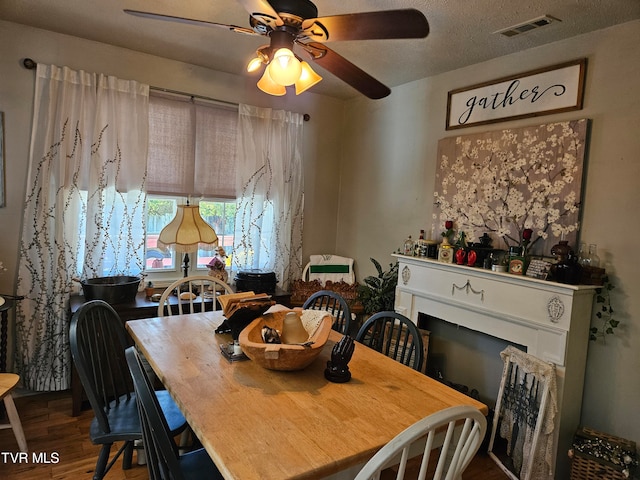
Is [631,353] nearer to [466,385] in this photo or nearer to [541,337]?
[541,337]

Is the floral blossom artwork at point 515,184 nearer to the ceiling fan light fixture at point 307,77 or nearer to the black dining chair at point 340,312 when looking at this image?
the black dining chair at point 340,312

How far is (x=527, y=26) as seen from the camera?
223cm

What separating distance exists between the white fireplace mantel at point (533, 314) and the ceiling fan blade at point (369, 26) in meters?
1.49

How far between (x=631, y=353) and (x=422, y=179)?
1.72 m

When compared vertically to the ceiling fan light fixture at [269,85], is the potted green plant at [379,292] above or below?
below

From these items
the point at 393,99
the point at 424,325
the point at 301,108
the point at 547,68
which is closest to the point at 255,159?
the point at 301,108

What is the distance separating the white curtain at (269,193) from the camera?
3.46 metres

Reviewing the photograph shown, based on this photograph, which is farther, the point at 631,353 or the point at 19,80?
the point at 19,80

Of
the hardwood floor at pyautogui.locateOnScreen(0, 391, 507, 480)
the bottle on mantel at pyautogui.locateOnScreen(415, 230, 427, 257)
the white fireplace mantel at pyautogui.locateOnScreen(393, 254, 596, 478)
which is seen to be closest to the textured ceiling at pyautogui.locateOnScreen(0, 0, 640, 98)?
the bottle on mantel at pyautogui.locateOnScreen(415, 230, 427, 257)

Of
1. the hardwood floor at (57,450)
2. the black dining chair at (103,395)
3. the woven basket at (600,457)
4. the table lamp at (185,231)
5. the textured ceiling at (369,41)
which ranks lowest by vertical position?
the hardwood floor at (57,450)

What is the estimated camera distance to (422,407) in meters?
1.39

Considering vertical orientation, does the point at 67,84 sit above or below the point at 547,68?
below

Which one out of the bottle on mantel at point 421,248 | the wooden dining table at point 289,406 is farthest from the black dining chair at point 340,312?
the bottle on mantel at point 421,248

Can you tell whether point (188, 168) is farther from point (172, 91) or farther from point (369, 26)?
point (369, 26)
